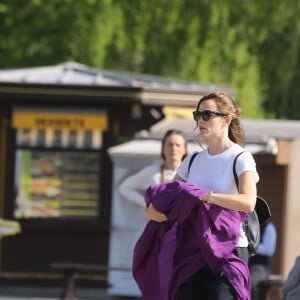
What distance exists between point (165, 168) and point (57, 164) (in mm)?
7727

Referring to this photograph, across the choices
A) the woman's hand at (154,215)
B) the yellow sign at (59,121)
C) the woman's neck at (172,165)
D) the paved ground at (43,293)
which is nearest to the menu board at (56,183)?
the yellow sign at (59,121)

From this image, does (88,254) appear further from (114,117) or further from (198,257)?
(198,257)

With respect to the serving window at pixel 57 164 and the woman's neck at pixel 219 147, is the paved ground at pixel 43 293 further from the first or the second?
the woman's neck at pixel 219 147

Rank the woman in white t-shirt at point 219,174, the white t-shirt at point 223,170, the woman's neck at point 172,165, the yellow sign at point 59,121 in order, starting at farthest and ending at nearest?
the yellow sign at point 59,121
the woman's neck at point 172,165
the white t-shirt at point 223,170
the woman in white t-shirt at point 219,174

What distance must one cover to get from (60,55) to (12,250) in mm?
10622

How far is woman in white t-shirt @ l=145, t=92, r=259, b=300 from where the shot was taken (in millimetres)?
5363

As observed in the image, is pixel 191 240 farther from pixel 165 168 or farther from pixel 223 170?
pixel 165 168

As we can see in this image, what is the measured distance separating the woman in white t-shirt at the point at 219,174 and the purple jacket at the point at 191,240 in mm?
44

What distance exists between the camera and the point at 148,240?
226 inches

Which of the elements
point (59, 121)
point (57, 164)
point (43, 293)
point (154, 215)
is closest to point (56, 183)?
point (57, 164)

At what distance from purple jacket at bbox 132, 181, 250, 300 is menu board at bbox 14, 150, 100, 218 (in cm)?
988

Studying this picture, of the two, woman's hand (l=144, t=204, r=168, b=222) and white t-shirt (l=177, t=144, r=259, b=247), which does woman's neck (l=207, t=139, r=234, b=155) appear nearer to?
white t-shirt (l=177, t=144, r=259, b=247)

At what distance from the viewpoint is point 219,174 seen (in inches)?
217

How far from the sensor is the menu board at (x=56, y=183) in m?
15.5
